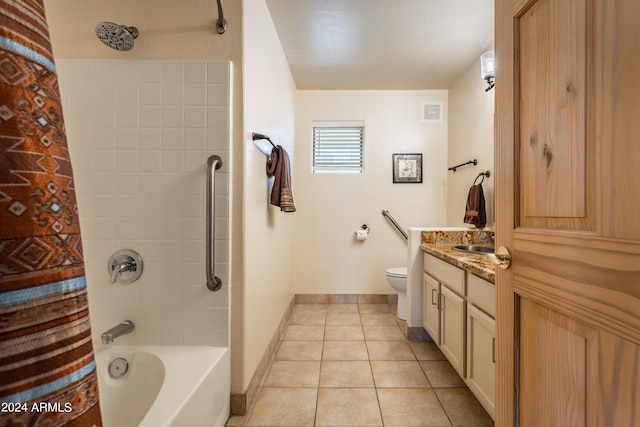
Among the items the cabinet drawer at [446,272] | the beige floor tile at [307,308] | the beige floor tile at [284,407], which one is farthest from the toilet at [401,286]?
the beige floor tile at [284,407]

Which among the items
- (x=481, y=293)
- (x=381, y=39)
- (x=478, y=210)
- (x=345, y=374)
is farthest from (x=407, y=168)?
(x=345, y=374)

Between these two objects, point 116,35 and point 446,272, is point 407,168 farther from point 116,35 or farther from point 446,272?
point 116,35

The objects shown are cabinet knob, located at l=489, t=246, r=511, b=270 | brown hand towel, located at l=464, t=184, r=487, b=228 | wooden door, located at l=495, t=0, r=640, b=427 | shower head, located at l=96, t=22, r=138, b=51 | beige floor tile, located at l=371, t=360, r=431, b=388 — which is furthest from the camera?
brown hand towel, located at l=464, t=184, r=487, b=228

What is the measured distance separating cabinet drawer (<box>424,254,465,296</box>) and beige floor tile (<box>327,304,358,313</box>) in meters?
1.13

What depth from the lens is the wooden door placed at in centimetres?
44

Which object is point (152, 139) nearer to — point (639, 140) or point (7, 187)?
point (7, 187)

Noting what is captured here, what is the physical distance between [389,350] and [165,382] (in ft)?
5.31

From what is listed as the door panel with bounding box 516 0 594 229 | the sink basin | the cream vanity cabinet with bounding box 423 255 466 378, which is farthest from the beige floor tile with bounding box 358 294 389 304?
the door panel with bounding box 516 0 594 229

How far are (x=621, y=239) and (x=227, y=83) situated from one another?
1499 mm

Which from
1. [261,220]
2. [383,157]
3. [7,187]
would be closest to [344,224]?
[383,157]

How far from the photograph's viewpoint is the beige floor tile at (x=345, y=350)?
204 centimetres

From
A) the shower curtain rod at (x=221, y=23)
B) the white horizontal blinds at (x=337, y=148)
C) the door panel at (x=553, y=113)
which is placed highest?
the shower curtain rod at (x=221, y=23)

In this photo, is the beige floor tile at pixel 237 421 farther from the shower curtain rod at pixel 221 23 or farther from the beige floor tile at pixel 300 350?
the shower curtain rod at pixel 221 23

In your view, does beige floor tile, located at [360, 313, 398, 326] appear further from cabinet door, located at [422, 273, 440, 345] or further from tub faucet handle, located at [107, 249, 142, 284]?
tub faucet handle, located at [107, 249, 142, 284]
